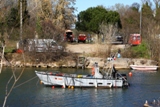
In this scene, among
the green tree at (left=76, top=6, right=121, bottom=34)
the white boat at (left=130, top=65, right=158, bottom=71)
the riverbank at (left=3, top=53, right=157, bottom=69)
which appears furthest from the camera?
the green tree at (left=76, top=6, right=121, bottom=34)

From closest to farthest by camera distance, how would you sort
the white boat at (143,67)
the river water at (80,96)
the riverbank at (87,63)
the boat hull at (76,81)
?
the river water at (80,96)
the boat hull at (76,81)
the white boat at (143,67)
the riverbank at (87,63)

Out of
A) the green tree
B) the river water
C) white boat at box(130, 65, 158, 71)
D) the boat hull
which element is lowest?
the river water

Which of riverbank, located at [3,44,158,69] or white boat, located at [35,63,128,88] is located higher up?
riverbank, located at [3,44,158,69]

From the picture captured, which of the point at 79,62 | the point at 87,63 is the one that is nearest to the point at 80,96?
the point at 79,62

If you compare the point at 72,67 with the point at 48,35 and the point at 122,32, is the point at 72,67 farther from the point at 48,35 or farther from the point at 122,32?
the point at 122,32

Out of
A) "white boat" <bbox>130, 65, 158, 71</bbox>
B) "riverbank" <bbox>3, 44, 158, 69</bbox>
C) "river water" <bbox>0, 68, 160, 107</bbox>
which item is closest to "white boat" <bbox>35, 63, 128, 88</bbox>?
"river water" <bbox>0, 68, 160, 107</bbox>

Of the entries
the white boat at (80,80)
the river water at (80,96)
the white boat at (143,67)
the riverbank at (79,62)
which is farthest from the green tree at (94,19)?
the white boat at (80,80)

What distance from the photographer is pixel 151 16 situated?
7856 cm

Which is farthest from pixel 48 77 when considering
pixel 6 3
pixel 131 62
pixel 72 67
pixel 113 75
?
pixel 6 3

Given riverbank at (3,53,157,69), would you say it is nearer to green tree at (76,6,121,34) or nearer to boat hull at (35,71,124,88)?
boat hull at (35,71,124,88)

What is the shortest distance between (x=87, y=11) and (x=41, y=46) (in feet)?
96.3

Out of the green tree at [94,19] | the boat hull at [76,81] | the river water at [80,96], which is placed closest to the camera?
the river water at [80,96]

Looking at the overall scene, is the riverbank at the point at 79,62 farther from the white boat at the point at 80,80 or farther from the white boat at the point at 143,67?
the white boat at the point at 80,80

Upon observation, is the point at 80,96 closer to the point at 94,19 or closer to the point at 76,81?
the point at 76,81
